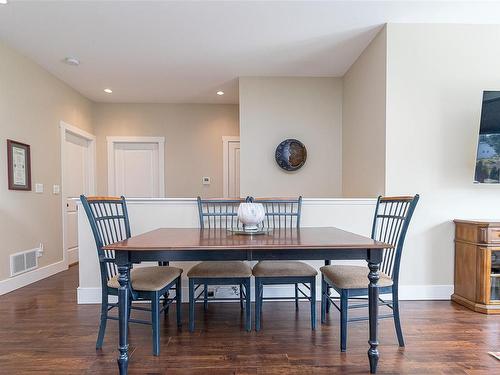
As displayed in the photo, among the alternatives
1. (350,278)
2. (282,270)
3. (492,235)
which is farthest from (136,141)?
(492,235)

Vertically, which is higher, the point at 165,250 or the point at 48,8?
the point at 48,8

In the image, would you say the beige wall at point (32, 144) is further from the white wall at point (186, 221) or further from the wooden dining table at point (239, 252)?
the wooden dining table at point (239, 252)

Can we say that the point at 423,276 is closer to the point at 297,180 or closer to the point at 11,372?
the point at 297,180

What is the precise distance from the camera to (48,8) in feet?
8.26

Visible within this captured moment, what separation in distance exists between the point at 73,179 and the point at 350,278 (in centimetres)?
452

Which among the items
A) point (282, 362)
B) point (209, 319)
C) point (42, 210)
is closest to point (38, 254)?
point (42, 210)

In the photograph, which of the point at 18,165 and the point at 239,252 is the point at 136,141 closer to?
the point at 18,165

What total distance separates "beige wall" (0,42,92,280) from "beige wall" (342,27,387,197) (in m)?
3.96

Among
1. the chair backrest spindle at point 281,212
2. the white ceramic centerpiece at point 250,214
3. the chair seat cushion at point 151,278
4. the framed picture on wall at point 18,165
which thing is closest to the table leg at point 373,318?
the white ceramic centerpiece at point 250,214

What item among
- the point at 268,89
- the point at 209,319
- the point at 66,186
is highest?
the point at 268,89

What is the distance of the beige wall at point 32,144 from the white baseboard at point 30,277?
70mm

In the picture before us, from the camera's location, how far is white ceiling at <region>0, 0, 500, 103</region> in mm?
2529

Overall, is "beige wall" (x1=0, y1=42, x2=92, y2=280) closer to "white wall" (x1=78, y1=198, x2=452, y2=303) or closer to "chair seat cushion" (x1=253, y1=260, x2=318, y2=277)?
"white wall" (x1=78, y1=198, x2=452, y2=303)

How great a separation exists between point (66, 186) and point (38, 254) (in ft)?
3.65
